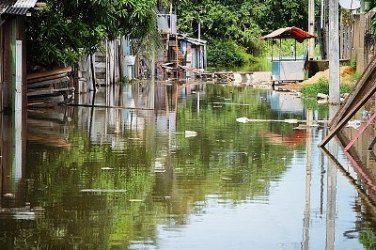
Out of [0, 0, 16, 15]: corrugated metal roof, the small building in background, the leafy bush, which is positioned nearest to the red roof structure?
the small building in background

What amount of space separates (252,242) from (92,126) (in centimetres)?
1232

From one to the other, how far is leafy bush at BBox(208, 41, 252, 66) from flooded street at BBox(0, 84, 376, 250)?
55885mm

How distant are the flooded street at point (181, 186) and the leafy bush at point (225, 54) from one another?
183 ft

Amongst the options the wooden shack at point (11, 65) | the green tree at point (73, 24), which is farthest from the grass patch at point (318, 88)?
the wooden shack at point (11, 65)

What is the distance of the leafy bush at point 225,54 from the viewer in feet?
255

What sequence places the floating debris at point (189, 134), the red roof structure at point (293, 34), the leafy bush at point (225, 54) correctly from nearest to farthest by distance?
the floating debris at point (189, 134), the red roof structure at point (293, 34), the leafy bush at point (225, 54)

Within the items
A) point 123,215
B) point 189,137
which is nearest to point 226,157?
point 189,137

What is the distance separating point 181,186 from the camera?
11891 mm

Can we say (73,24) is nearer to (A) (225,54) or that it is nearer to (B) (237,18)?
(B) (237,18)

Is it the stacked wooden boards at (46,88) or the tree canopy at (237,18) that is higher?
the tree canopy at (237,18)

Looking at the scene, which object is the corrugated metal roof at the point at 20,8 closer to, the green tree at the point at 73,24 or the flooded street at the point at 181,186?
the flooded street at the point at 181,186

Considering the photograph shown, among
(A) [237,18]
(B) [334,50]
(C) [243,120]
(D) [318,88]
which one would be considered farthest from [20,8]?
(A) [237,18]

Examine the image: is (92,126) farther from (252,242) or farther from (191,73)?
(191,73)

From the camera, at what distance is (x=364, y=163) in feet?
47.5
